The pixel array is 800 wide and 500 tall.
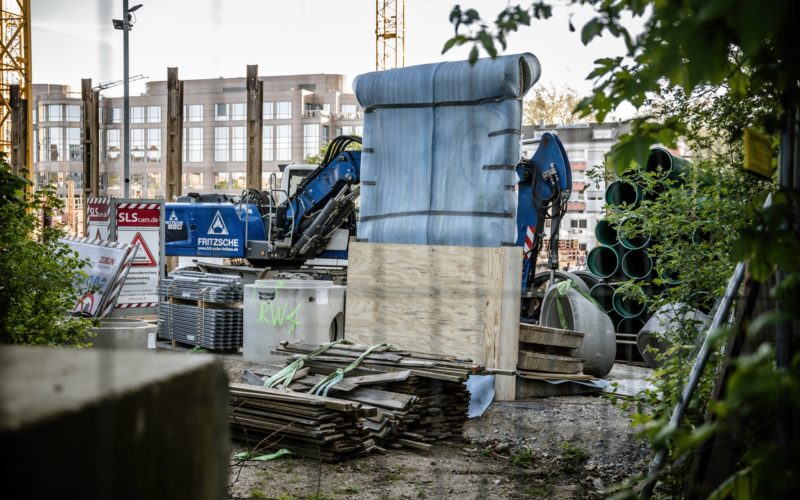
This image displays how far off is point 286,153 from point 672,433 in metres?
85.1

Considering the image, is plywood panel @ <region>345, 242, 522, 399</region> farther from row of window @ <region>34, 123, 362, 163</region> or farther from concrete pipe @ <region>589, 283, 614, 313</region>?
row of window @ <region>34, 123, 362, 163</region>

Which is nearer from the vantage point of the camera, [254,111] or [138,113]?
[254,111]

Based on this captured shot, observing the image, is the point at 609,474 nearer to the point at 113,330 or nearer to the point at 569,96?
the point at 113,330

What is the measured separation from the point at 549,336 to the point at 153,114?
77.2 meters

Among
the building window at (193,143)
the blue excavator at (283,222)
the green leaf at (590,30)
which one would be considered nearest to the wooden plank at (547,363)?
the blue excavator at (283,222)

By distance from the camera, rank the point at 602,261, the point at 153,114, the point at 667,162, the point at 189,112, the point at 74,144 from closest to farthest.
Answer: the point at 667,162
the point at 602,261
the point at 189,112
the point at 153,114
the point at 74,144

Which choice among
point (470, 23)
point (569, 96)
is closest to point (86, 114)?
point (569, 96)

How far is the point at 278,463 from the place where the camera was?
7477 mm

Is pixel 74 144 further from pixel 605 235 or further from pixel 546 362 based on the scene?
pixel 546 362

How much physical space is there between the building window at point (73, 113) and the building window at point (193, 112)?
1410 centimetres

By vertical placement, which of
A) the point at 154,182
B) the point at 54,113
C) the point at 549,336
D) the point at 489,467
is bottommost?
the point at 489,467

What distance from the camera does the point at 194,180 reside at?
81688 millimetres

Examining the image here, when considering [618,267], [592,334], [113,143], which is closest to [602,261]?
[618,267]

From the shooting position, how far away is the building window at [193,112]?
80500 mm
